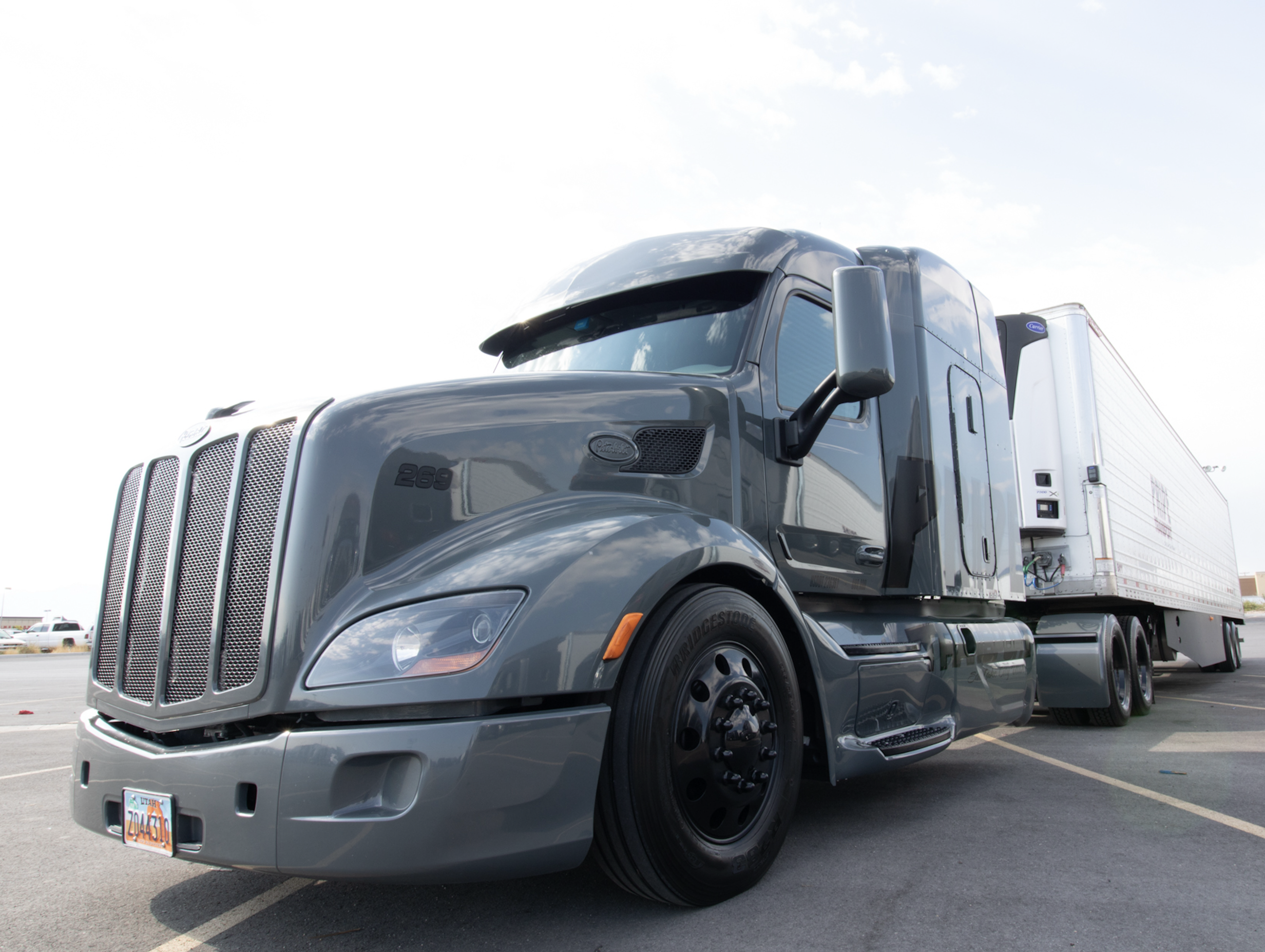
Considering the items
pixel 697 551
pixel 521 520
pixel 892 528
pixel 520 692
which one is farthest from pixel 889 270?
pixel 520 692

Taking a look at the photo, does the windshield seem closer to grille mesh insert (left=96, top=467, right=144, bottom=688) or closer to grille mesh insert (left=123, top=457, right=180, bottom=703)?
grille mesh insert (left=123, top=457, right=180, bottom=703)

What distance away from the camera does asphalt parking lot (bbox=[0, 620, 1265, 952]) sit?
262 centimetres

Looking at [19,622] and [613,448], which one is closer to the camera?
[613,448]

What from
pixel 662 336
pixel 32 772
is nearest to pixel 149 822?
pixel 662 336

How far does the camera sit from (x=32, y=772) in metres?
5.77

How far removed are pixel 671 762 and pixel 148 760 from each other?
154 centimetres

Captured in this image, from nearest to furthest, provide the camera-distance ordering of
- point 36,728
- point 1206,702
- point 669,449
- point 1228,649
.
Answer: point 669,449, point 36,728, point 1206,702, point 1228,649

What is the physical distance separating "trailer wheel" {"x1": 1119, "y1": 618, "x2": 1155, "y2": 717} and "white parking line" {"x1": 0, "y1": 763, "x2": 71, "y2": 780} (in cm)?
874

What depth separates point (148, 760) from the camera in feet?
8.48

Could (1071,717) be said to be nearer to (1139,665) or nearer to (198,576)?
(1139,665)

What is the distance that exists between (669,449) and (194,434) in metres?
1.68

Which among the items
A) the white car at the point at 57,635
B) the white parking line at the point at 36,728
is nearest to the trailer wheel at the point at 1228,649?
the white parking line at the point at 36,728

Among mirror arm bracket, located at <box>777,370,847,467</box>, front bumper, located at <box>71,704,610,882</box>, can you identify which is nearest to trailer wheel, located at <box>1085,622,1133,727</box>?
mirror arm bracket, located at <box>777,370,847,467</box>

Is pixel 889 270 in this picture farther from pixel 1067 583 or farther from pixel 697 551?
pixel 1067 583
